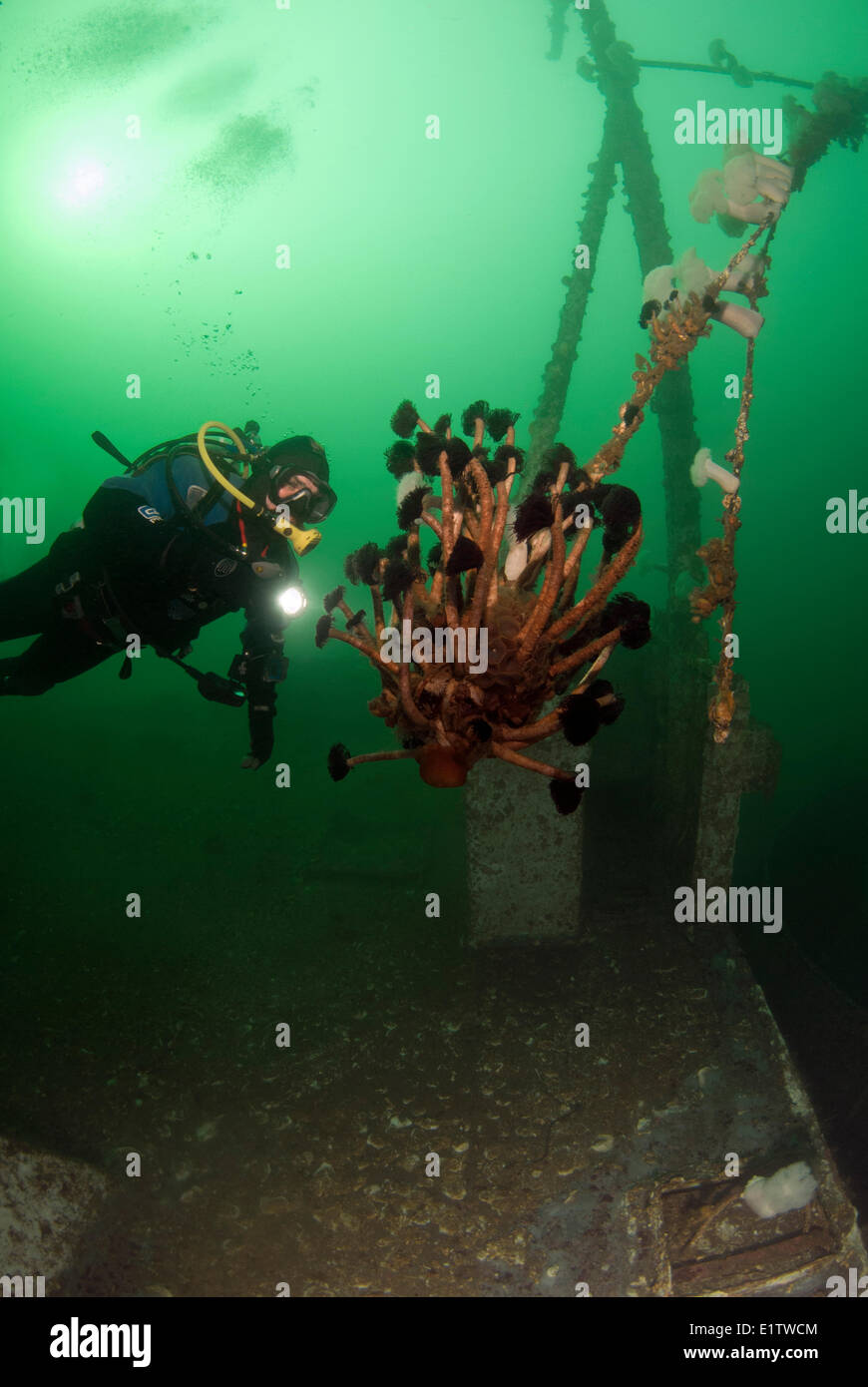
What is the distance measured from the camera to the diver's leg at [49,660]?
5238mm

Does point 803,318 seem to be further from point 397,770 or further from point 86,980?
point 86,980

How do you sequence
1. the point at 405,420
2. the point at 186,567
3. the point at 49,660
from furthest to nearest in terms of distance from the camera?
the point at 49,660, the point at 186,567, the point at 405,420

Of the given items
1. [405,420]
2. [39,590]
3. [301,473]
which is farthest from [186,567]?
[405,420]

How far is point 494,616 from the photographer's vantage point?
2.60 metres

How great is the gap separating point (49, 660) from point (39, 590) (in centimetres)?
59

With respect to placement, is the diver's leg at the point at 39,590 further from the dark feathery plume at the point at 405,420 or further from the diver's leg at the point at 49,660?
the dark feathery plume at the point at 405,420

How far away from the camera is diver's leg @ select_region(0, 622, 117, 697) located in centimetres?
524

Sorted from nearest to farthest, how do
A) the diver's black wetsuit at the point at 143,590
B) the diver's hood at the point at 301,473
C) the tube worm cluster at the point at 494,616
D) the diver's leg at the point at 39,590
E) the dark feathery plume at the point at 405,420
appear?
the tube worm cluster at the point at 494,616 → the dark feathery plume at the point at 405,420 → the diver's hood at the point at 301,473 → the diver's black wetsuit at the point at 143,590 → the diver's leg at the point at 39,590

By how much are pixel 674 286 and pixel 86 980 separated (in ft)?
26.5

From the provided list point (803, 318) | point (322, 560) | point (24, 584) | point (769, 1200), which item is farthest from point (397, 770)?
point (803, 318)

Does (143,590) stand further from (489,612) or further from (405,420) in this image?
(489,612)

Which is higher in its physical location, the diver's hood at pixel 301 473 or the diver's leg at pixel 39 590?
the diver's hood at pixel 301 473

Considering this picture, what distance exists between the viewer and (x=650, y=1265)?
3.80m

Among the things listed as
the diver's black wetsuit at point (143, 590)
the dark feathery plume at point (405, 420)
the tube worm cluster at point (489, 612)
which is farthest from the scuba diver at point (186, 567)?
the tube worm cluster at point (489, 612)
